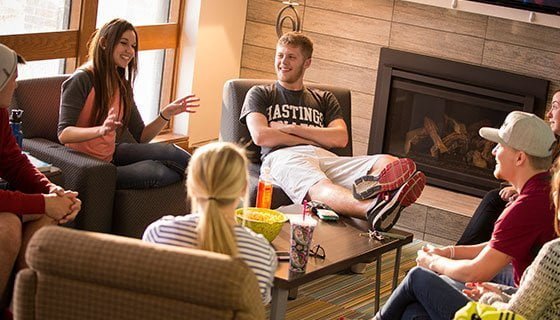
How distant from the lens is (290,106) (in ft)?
16.8

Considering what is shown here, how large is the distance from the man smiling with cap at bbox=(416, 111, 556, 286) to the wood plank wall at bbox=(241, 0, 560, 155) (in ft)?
7.21

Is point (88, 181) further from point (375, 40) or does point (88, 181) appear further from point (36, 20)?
point (375, 40)

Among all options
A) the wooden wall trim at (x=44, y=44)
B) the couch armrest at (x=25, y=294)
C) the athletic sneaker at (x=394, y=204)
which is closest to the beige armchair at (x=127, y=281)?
the couch armrest at (x=25, y=294)

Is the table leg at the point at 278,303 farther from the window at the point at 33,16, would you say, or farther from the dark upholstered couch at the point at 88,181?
Answer: the window at the point at 33,16

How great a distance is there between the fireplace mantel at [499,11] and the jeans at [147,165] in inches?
78.5

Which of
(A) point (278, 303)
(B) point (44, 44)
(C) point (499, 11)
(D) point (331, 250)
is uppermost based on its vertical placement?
(C) point (499, 11)

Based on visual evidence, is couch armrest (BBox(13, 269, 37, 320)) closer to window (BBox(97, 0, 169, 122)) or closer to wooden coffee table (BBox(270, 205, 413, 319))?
wooden coffee table (BBox(270, 205, 413, 319))

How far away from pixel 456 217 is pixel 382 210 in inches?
69.7

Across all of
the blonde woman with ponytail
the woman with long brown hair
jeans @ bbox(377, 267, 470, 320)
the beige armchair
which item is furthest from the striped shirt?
the woman with long brown hair

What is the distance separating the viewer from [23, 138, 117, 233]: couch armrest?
424cm

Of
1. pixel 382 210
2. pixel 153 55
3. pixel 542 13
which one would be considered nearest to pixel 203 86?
pixel 153 55

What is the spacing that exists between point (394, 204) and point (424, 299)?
83 cm

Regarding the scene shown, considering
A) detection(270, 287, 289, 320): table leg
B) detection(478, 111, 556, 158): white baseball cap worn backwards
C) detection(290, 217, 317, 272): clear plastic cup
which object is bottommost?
detection(270, 287, 289, 320): table leg

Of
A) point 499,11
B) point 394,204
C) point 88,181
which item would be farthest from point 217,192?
point 499,11
